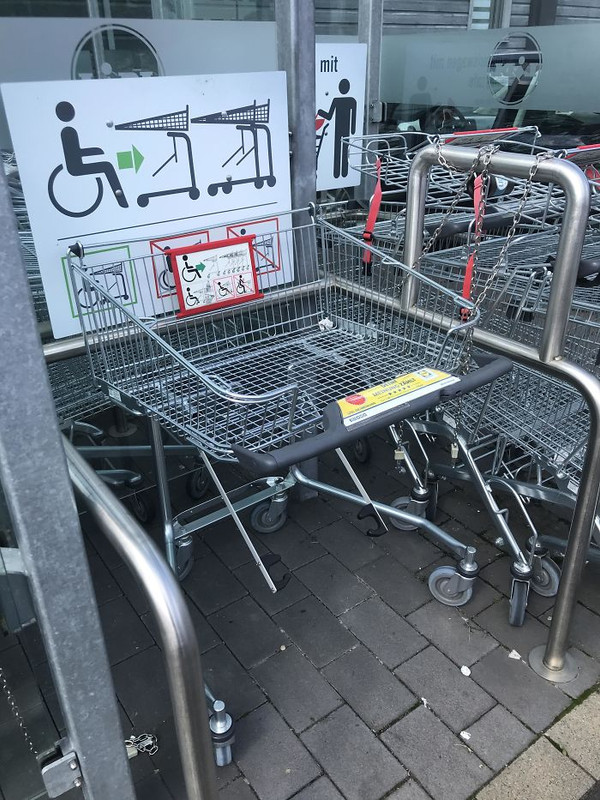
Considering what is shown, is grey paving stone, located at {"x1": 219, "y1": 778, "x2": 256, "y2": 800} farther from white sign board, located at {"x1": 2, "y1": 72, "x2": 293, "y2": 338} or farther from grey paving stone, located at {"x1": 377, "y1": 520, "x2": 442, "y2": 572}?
white sign board, located at {"x1": 2, "y1": 72, "x2": 293, "y2": 338}

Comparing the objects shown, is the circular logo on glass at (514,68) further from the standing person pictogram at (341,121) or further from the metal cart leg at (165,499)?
the metal cart leg at (165,499)

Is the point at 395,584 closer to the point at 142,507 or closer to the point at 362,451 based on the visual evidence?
the point at 362,451

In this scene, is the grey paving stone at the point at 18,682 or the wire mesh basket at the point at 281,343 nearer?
the grey paving stone at the point at 18,682

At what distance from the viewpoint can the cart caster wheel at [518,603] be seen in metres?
2.51

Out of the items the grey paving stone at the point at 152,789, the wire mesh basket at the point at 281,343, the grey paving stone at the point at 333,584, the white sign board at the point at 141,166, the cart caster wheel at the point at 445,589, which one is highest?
the white sign board at the point at 141,166

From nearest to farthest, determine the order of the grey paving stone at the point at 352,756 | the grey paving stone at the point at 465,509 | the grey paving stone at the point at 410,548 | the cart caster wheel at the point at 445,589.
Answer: the grey paving stone at the point at 352,756 → the cart caster wheel at the point at 445,589 → the grey paving stone at the point at 410,548 → the grey paving stone at the point at 465,509

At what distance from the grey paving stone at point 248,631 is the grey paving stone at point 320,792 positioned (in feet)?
1.69

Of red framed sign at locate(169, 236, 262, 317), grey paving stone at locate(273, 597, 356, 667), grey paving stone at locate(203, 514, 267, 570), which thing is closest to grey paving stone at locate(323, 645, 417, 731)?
grey paving stone at locate(273, 597, 356, 667)

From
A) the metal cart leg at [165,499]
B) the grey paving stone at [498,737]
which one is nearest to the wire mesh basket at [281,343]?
the metal cart leg at [165,499]

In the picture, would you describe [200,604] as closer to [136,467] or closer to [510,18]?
[136,467]

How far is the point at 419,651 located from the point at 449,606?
27 centimetres

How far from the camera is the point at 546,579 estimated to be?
2.73 meters

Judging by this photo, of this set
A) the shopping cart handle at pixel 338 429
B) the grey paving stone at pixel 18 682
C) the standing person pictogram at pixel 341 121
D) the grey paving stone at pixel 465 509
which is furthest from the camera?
the standing person pictogram at pixel 341 121

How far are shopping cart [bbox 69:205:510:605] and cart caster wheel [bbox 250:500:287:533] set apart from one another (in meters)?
0.15
